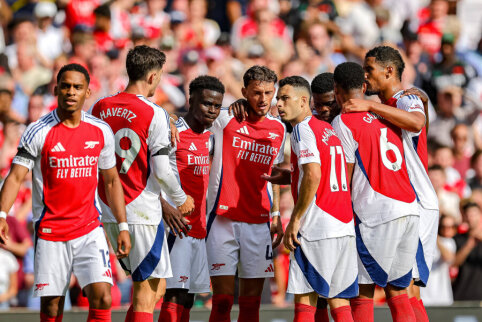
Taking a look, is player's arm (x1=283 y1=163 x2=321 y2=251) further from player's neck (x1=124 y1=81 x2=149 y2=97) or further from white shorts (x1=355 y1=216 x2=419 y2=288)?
player's neck (x1=124 y1=81 x2=149 y2=97)

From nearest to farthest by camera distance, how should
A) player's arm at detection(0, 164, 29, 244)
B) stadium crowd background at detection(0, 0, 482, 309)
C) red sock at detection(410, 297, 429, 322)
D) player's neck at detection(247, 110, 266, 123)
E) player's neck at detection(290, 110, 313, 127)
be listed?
1. player's arm at detection(0, 164, 29, 244)
2. player's neck at detection(290, 110, 313, 127)
3. red sock at detection(410, 297, 429, 322)
4. player's neck at detection(247, 110, 266, 123)
5. stadium crowd background at detection(0, 0, 482, 309)

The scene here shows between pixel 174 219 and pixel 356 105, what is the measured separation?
189 centimetres

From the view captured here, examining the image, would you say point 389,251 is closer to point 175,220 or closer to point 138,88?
point 175,220

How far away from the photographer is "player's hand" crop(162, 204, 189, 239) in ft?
25.0

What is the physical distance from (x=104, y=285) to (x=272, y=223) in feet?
7.00

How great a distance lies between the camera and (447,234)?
452 inches

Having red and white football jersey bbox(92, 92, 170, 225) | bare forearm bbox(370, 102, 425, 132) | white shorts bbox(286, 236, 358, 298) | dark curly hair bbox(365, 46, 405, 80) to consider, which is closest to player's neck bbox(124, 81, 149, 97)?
red and white football jersey bbox(92, 92, 170, 225)

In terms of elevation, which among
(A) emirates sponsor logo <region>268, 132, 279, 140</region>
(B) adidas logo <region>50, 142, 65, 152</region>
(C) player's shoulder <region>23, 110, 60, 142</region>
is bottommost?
(B) adidas logo <region>50, 142, 65, 152</region>

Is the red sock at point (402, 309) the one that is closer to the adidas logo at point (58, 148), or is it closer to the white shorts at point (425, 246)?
the white shorts at point (425, 246)

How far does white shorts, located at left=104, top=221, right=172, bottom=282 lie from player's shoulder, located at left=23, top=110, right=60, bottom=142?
1.11 metres

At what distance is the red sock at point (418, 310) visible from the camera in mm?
7590

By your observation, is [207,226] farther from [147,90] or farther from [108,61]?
[108,61]

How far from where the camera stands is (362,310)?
292 inches

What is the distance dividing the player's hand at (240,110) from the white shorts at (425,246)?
184 cm
